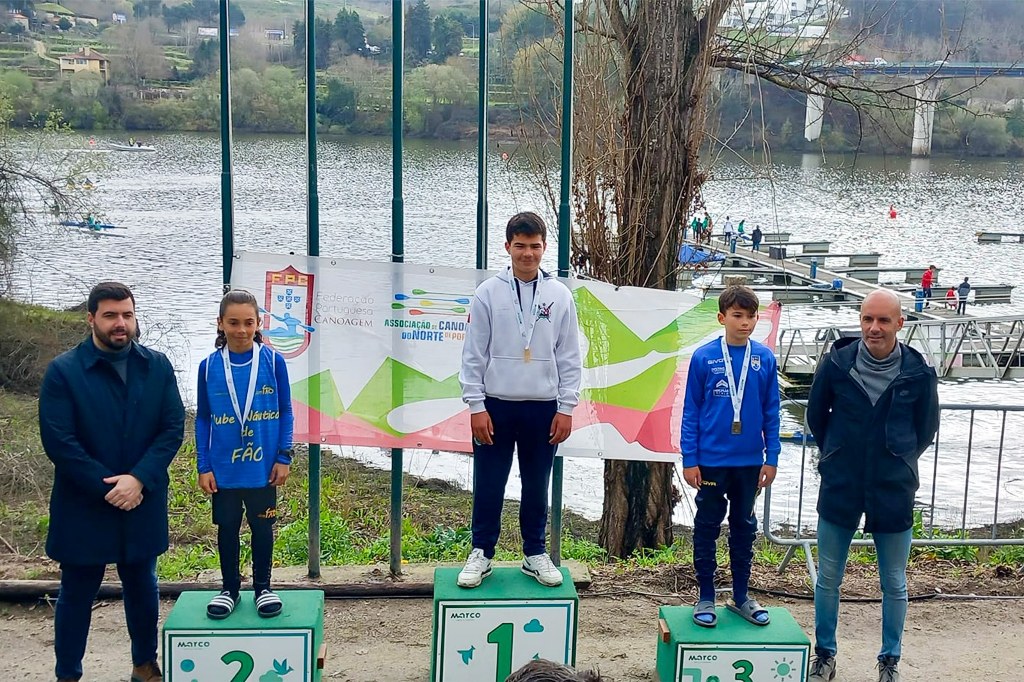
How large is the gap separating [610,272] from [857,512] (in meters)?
2.64

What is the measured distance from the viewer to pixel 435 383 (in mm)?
5043

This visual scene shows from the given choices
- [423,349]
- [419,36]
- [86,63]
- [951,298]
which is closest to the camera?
[423,349]

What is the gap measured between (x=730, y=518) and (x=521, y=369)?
110 cm

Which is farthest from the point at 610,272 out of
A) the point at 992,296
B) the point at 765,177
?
the point at 992,296

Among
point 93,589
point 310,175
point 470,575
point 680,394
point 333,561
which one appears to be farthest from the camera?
point 333,561

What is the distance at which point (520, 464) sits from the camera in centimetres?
436

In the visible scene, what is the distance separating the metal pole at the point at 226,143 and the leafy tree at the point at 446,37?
1.52 metres

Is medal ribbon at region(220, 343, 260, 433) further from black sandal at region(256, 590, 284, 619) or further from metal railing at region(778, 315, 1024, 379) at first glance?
metal railing at region(778, 315, 1024, 379)

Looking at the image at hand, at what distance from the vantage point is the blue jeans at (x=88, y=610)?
3770 mm

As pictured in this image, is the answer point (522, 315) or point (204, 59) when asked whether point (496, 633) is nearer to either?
point (522, 315)

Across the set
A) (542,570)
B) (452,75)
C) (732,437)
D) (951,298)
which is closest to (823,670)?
(732,437)

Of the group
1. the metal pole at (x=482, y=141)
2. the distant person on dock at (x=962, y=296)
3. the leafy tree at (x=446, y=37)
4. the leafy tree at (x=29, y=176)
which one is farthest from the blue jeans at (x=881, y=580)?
the distant person on dock at (x=962, y=296)

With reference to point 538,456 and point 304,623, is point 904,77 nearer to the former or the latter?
point 538,456

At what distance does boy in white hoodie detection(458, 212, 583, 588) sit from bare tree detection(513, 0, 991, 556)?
6.67 ft
